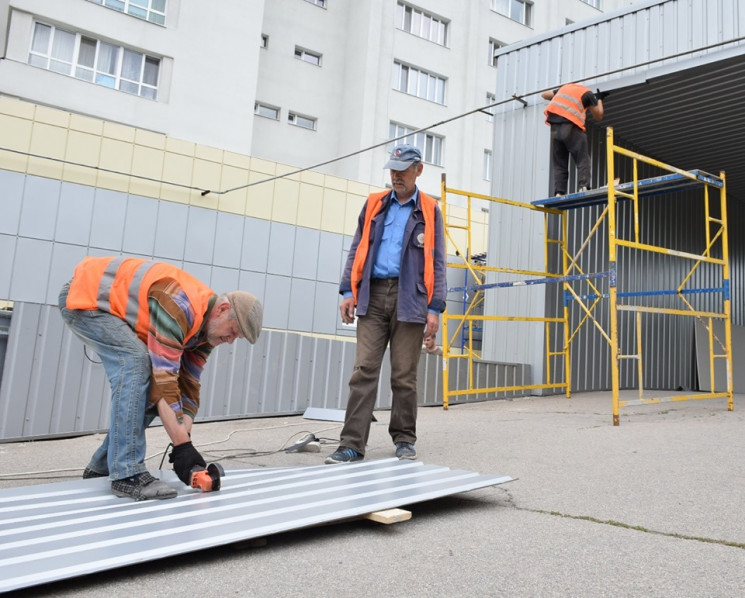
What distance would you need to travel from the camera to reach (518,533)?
2.56 m

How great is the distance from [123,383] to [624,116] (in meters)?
9.27

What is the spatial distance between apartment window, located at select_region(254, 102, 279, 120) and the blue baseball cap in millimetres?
18683

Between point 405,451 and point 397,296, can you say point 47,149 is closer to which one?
point 397,296

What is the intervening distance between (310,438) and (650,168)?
9.89m

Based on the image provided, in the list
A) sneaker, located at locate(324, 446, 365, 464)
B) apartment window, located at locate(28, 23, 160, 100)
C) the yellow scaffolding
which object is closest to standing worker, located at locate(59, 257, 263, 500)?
sneaker, located at locate(324, 446, 365, 464)

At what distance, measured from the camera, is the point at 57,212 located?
12.9m

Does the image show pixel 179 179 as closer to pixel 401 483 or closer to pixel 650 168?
pixel 650 168

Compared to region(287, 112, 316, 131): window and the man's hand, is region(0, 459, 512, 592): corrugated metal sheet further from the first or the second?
region(287, 112, 316, 131): window

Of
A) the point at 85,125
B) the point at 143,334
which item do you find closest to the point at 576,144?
Result: the point at 143,334

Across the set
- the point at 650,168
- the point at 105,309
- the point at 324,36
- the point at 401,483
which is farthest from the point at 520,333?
the point at 324,36

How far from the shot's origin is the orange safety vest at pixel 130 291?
113 inches

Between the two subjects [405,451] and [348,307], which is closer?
[405,451]

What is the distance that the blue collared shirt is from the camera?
4172 millimetres

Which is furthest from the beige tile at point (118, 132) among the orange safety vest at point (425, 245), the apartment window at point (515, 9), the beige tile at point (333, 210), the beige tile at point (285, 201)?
the apartment window at point (515, 9)
